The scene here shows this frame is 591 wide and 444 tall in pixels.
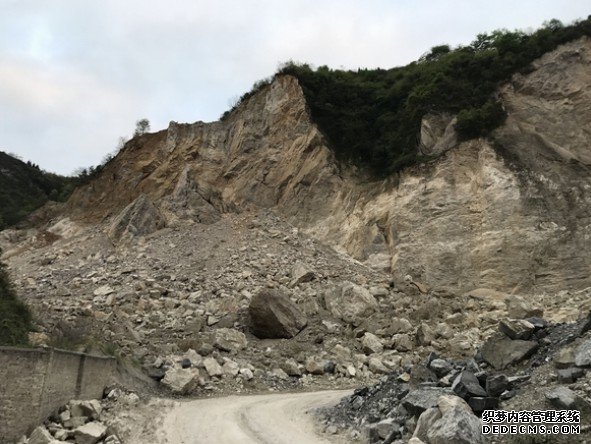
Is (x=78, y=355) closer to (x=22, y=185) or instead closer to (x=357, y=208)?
(x=357, y=208)

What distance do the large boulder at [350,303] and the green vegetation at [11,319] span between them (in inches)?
410

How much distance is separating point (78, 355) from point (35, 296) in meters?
12.4

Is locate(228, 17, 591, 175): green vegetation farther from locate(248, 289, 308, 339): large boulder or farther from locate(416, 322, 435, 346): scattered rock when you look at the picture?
locate(248, 289, 308, 339): large boulder

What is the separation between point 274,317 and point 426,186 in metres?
10.2

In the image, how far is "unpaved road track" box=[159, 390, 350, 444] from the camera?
8.95 metres

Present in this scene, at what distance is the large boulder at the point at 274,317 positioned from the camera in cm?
1695

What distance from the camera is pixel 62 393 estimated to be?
9.51 meters

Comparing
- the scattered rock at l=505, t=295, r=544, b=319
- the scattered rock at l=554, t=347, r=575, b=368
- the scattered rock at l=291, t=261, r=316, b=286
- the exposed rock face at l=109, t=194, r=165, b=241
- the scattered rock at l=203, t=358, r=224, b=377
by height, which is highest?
the exposed rock face at l=109, t=194, r=165, b=241

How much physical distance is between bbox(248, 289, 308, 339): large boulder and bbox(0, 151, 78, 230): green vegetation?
79.7ft

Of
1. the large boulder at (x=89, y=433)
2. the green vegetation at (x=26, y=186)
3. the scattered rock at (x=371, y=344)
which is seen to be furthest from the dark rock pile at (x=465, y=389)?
the green vegetation at (x=26, y=186)

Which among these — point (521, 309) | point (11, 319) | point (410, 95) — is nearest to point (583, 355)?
point (521, 309)

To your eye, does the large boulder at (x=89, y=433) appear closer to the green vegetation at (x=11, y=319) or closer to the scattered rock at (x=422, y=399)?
the green vegetation at (x=11, y=319)

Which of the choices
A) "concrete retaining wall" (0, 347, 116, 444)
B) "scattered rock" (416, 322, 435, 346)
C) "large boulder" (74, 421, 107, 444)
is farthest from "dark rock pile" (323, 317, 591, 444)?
"scattered rock" (416, 322, 435, 346)

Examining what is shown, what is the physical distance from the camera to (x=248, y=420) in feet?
33.6
